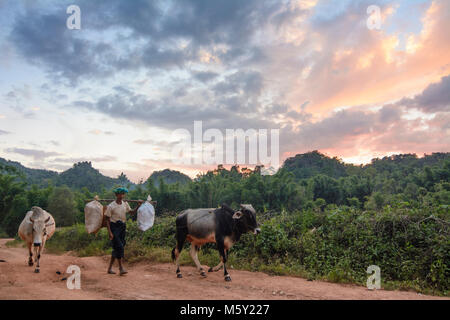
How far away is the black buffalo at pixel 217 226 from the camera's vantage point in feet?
21.5

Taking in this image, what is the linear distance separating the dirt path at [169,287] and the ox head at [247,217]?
1.04 m

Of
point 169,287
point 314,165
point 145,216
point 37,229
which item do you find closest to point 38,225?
point 37,229

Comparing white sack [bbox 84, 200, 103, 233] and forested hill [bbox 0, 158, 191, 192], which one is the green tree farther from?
forested hill [bbox 0, 158, 191, 192]

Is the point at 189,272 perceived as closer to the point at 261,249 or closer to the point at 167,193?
the point at 261,249

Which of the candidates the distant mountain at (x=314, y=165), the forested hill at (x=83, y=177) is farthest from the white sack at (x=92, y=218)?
the distant mountain at (x=314, y=165)

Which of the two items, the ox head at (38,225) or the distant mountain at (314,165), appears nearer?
the ox head at (38,225)

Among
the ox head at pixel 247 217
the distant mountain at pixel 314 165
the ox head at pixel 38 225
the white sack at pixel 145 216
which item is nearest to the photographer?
the ox head at pixel 247 217

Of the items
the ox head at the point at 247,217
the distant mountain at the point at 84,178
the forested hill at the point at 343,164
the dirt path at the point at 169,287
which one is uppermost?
the forested hill at the point at 343,164

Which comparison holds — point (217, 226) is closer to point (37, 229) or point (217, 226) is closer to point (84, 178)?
point (37, 229)

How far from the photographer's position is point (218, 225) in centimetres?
670

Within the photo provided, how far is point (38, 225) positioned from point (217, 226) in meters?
4.11

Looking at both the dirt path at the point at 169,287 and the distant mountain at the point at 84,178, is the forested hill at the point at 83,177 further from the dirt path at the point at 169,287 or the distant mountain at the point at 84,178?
the dirt path at the point at 169,287
